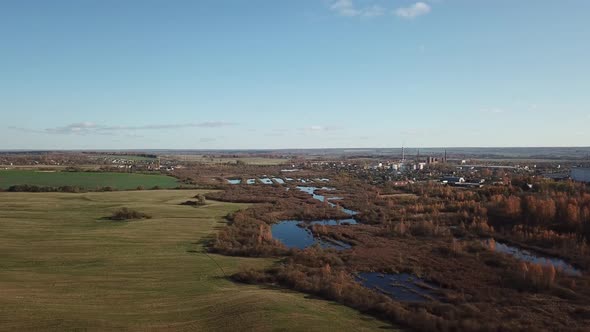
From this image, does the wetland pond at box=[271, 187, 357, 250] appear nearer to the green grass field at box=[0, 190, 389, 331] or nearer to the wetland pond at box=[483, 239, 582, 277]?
the green grass field at box=[0, 190, 389, 331]

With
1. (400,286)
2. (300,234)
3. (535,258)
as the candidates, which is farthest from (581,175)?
(400,286)

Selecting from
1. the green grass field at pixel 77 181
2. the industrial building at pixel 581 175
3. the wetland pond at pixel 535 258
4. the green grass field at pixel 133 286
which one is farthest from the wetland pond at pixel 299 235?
the industrial building at pixel 581 175

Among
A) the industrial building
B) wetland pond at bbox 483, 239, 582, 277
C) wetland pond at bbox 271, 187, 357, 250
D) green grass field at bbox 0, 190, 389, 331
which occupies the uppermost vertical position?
the industrial building

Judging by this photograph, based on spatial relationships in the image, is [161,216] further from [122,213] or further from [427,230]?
[427,230]

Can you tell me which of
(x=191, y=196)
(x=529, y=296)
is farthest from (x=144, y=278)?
(x=191, y=196)

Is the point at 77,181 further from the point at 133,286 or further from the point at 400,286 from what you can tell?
the point at 400,286

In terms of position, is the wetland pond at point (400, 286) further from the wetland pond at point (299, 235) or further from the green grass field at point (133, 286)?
the wetland pond at point (299, 235)

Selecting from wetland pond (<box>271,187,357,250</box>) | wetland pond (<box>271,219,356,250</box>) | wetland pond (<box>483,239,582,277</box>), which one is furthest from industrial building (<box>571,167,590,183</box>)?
wetland pond (<box>271,219,356,250</box>)

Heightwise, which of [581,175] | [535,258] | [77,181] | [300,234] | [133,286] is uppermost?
[581,175]
